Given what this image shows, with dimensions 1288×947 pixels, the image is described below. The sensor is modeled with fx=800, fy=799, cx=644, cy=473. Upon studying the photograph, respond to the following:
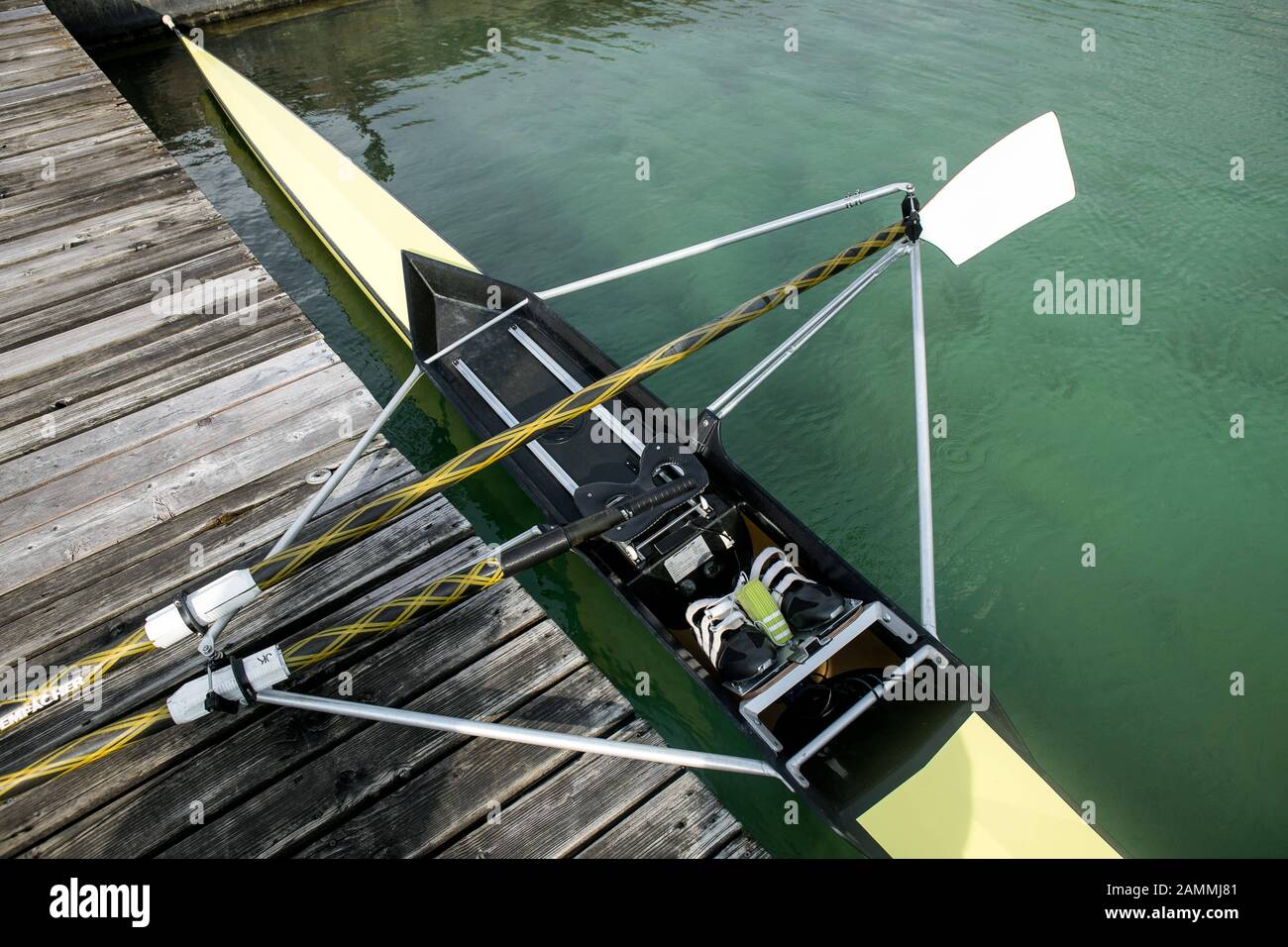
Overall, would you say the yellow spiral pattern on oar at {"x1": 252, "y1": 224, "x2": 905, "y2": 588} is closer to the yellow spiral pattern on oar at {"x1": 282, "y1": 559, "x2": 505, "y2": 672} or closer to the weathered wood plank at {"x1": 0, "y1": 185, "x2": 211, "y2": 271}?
the yellow spiral pattern on oar at {"x1": 282, "y1": 559, "x2": 505, "y2": 672}

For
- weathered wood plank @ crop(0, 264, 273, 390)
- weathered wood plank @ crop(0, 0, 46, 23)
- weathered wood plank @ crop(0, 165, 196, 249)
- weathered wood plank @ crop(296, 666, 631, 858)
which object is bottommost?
weathered wood plank @ crop(296, 666, 631, 858)

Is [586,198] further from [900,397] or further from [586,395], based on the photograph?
[586,395]

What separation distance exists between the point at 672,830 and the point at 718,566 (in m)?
1.11

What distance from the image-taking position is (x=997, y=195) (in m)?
3.56

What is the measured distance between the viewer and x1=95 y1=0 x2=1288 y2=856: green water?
3.43m

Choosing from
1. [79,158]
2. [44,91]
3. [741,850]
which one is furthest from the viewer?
[44,91]

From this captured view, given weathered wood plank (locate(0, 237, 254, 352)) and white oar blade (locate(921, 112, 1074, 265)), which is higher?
white oar blade (locate(921, 112, 1074, 265))

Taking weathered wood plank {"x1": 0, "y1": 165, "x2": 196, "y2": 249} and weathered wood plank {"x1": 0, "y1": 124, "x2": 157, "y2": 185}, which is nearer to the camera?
weathered wood plank {"x1": 0, "y1": 165, "x2": 196, "y2": 249}

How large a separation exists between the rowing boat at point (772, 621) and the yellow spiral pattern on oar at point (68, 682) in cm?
150

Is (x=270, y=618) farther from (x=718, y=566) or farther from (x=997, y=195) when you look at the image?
(x=997, y=195)

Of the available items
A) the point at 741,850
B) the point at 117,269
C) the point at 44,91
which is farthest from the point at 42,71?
the point at 741,850

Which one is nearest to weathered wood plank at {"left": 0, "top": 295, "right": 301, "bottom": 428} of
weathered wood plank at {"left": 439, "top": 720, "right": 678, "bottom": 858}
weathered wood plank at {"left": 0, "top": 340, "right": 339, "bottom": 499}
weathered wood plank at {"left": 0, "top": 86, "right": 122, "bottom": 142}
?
weathered wood plank at {"left": 0, "top": 340, "right": 339, "bottom": 499}

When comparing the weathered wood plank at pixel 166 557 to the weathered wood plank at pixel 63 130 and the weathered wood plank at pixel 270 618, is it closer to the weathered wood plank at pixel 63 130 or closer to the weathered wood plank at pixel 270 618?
the weathered wood plank at pixel 270 618
